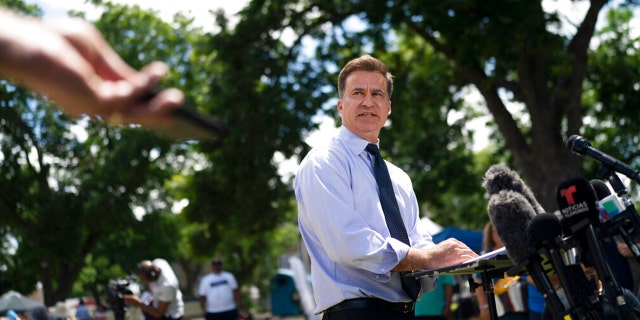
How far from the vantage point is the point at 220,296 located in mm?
14883

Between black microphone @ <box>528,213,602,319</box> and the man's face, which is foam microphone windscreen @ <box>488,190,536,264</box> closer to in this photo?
black microphone @ <box>528,213,602,319</box>

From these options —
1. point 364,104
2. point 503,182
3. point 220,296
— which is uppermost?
point 220,296

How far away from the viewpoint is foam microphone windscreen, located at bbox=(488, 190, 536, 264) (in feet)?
10.0

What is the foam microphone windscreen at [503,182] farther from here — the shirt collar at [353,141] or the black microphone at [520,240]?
the shirt collar at [353,141]

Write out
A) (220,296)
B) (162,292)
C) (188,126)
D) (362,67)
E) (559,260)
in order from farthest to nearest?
(220,296) → (162,292) → (362,67) → (559,260) → (188,126)

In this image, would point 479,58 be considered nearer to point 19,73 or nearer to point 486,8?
point 486,8

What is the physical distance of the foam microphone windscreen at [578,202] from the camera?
10.4 feet

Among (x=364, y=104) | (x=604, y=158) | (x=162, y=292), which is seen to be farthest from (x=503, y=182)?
(x=162, y=292)

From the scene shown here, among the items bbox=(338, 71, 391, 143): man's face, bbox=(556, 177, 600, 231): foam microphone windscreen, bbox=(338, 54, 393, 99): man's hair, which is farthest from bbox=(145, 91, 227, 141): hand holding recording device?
bbox=(338, 54, 393, 99): man's hair

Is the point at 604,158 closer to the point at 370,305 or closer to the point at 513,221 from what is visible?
the point at 513,221

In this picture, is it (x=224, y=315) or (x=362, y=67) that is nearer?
(x=362, y=67)

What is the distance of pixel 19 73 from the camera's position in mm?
1389

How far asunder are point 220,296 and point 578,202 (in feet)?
40.2

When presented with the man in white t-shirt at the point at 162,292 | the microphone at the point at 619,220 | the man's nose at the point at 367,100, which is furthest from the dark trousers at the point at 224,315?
the microphone at the point at 619,220
